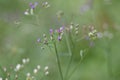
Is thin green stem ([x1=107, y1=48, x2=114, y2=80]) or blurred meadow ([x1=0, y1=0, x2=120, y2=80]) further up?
blurred meadow ([x1=0, y1=0, x2=120, y2=80])

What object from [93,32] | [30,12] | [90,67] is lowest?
[90,67]

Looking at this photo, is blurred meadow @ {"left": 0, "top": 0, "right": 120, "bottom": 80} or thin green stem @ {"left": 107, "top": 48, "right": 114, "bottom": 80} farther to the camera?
blurred meadow @ {"left": 0, "top": 0, "right": 120, "bottom": 80}

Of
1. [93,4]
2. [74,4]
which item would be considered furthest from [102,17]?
[74,4]

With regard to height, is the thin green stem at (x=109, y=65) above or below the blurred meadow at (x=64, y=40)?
below

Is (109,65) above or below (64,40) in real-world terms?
below

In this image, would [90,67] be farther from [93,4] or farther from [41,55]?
[93,4]

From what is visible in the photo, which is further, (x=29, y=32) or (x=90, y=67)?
(x=29, y=32)

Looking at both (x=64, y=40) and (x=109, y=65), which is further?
(x=109, y=65)

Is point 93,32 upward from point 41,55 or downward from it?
upward
